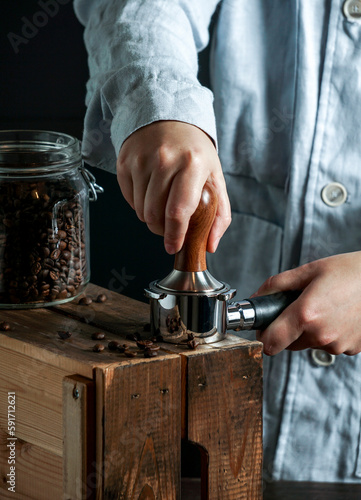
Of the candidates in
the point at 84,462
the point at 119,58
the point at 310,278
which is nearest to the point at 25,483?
the point at 84,462

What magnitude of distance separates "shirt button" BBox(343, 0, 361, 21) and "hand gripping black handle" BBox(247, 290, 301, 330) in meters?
0.48

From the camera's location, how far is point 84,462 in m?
0.55

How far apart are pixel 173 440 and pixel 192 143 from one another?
0.28 metres

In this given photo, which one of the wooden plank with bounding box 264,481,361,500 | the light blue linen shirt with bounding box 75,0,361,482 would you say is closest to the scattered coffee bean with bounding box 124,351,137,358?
the light blue linen shirt with bounding box 75,0,361,482

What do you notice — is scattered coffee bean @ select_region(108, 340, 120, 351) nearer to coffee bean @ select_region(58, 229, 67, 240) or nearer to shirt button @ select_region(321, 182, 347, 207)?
coffee bean @ select_region(58, 229, 67, 240)

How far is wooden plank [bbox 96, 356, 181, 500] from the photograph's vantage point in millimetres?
540

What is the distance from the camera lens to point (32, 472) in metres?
0.65

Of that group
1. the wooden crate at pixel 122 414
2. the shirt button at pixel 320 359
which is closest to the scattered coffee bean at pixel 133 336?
the wooden crate at pixel 122 414

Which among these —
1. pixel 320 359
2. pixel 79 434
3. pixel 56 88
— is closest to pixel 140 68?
pixel 79 434

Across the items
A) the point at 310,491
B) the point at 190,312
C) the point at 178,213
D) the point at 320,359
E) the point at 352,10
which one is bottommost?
the point at 310,491

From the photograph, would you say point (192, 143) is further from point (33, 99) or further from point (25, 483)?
point (33, 99)
